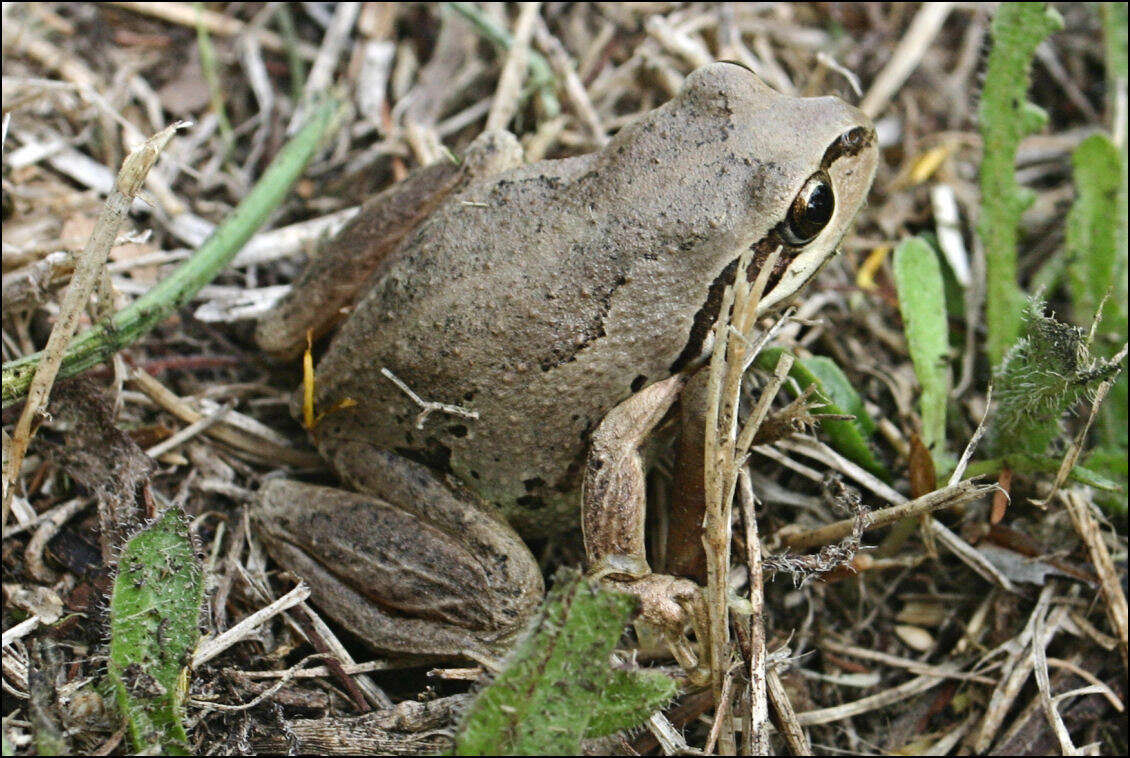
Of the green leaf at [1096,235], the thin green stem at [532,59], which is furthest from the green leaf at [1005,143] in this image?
the thin green stem at [532,59]

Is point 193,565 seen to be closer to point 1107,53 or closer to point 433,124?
point 433,124

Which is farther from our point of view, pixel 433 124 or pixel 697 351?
pixel 433 124

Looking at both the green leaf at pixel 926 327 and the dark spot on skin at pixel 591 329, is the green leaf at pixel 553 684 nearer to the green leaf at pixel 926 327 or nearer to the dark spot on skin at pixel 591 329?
the dark spot on skin at pixel 591 329

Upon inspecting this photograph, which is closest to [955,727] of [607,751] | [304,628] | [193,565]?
[607,751]

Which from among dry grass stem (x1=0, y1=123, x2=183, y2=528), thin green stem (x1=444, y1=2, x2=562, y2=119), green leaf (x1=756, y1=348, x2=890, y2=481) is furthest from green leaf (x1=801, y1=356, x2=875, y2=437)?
dry grass stem (x1=0, y1=123, x2=183, y2=528)

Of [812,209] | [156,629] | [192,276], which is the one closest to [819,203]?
[812,209]

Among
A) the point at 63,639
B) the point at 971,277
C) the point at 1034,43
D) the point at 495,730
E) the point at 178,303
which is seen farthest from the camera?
the point at 971,277

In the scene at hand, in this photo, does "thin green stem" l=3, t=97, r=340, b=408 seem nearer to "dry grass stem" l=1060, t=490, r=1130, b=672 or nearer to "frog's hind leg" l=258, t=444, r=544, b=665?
"frog's hind leg" l=258, t=444, r=544, b=665
